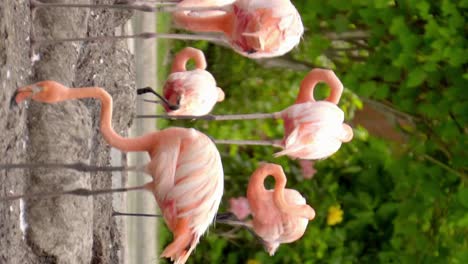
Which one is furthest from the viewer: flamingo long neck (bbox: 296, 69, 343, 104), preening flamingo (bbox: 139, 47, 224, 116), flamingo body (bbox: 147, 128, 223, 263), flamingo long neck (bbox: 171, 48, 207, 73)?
flamingo long neck (bbox: 171, 48, 207, 73)

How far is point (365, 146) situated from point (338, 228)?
15.7 inches

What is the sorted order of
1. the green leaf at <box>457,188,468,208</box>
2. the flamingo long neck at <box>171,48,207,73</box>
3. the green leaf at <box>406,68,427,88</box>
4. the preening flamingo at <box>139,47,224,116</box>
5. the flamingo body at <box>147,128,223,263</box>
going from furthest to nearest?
the green leaf at <box>406,68,427,88</box> → the green leaf at <box>457,188,468,208</box> → the flamingo long neck at <box>171,48,207,73</box> → the preening flamingo at <box>139,47,224,116</box> → the flamingo body at <box>147,128,223,263</box>

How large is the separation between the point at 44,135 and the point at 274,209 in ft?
1.43

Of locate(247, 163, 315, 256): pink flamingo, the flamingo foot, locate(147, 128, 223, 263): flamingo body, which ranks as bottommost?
locate(247, 163, 315, 256): pink flamingo

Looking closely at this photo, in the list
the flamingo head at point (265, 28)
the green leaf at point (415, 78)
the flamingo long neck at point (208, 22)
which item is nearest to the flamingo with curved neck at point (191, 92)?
the flamingo long neck at point (208, 22)

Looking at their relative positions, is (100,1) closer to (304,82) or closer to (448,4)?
(304,82)

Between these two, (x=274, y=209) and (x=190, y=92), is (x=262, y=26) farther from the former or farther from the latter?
(x=190, y=92)

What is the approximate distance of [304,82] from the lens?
1493 millimetres

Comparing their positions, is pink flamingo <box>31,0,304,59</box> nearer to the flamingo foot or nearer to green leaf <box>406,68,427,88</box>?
the flamingo foot

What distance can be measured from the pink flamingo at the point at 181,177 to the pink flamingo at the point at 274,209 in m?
0.30

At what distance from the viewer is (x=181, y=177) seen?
3.48 feet

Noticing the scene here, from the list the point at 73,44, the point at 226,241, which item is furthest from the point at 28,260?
the point at 226,241

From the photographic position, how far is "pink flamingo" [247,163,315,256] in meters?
1.37

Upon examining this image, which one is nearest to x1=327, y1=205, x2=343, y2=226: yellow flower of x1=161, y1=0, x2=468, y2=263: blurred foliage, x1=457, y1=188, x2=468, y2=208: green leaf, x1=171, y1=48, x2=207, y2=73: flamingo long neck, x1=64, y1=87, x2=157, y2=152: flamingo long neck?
x1=161, y1=0, x2=468, y2=263: blurred foliage
